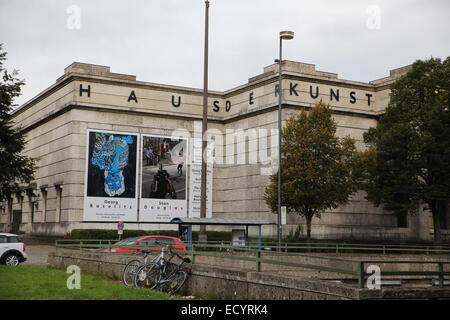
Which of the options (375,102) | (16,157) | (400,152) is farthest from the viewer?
(375,102)

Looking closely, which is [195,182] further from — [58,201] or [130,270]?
[130,270]

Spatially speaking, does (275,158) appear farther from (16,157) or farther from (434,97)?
(16,157)

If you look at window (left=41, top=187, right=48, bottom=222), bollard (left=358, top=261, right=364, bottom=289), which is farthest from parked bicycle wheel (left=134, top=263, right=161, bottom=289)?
window (left=41, top=187, right=48, bottom=222)

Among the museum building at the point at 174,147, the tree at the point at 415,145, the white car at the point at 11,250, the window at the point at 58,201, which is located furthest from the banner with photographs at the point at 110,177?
the white car at the point at 11,250

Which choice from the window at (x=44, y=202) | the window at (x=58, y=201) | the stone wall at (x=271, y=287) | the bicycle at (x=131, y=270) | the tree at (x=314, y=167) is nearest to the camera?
the stone wall at (x=271, y=287)

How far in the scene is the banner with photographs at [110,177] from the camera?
149ft

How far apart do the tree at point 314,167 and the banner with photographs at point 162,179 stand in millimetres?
11484

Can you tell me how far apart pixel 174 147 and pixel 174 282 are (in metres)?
34.2

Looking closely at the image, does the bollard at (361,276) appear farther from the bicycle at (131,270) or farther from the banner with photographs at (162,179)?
the banner with photographs at (162,179)

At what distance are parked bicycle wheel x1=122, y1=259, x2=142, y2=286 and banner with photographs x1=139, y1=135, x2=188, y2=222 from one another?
30.4 metres

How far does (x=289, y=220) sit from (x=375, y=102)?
533 inches
